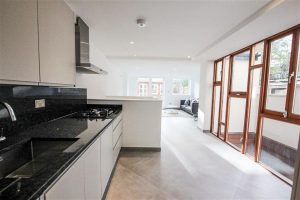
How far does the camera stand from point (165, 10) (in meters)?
2.08

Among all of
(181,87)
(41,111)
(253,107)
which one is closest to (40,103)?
(41,111)

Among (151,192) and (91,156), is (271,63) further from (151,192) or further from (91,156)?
(91,156)

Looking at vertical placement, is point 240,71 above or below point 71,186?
above

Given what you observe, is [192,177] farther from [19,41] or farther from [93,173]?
[19,41]

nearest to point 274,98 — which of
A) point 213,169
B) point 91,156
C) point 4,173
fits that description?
point 213,169

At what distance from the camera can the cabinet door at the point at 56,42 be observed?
1.26 meters

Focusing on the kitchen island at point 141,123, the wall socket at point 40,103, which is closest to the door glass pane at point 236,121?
the kitchen island at point 141,123

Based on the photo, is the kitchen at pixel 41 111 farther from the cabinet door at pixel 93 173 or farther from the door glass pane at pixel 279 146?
the door glass pane at pixel 279 146

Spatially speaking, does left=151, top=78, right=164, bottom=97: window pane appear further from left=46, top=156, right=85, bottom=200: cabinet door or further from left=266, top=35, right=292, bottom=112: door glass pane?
left=46, top=156, right=85, bottom=200: cabinet door

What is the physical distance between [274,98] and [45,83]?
332 cm

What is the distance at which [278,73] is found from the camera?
103 inches

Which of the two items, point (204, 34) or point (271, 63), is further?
point (204, 34)

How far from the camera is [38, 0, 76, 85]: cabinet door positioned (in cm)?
126

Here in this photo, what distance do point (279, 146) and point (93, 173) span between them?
10.4ft
